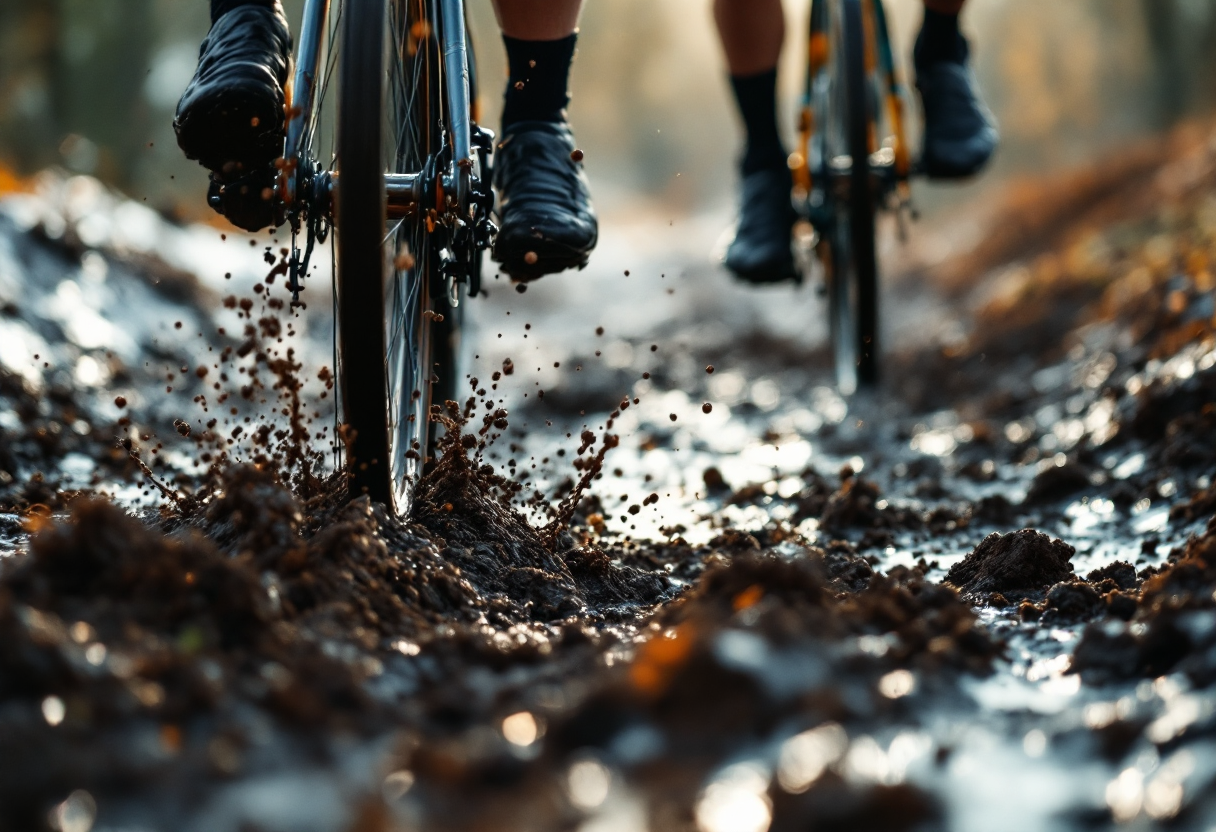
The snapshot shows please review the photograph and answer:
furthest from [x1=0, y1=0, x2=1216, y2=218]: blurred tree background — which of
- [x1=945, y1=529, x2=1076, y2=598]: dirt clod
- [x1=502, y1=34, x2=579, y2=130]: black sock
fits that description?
[x1=945, y1=529, x2=1076, y2=598]: dirt clod

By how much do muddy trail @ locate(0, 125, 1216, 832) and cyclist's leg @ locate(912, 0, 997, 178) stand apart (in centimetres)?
95

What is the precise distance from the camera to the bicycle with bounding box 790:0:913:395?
3848 mm

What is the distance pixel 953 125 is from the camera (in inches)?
152

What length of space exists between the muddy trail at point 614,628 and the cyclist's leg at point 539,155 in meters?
0.30

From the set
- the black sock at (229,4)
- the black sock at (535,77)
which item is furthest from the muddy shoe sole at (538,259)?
the black sock at (229,4)

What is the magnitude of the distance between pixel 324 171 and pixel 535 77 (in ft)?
2.32

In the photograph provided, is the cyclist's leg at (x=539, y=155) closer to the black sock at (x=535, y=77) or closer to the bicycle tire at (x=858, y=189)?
the black sock at (x=535, y=77)

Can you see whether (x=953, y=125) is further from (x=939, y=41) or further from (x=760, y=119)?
(x=760, y=119)

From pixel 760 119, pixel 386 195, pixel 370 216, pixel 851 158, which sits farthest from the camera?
pixel 760 119

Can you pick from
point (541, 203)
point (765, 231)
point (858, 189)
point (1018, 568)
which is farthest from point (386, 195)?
point (858, 189)

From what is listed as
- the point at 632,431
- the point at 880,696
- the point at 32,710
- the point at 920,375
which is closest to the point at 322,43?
the point at 32,710

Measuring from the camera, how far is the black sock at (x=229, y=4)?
7.43 ft

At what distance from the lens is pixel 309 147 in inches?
77.4

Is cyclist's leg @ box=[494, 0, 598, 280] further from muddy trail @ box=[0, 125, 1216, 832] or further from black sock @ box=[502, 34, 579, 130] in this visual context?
muddy trail @ box=[0, 125, 1216, 832]
